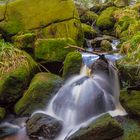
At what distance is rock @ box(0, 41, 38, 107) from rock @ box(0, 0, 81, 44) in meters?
1.48

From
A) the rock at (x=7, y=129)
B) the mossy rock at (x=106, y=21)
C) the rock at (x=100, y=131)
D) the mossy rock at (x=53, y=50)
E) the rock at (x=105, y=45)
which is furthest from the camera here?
the mossy rock at (x=106, y=21)

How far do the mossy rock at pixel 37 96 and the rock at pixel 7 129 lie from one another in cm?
40

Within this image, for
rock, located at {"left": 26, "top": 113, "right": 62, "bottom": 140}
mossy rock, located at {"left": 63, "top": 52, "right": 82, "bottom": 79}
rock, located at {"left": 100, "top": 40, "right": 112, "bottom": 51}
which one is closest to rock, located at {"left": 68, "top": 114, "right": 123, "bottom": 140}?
rock, located at {"left": 26, "top": 113, "right": 62, "bottom": 140}

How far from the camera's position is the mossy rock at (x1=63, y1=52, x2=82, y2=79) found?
299 inches

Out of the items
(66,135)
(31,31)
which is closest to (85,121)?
(66,135)

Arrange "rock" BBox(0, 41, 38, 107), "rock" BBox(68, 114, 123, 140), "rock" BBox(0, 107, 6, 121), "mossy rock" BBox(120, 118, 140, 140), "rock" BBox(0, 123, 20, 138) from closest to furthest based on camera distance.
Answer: "rock" BBox(68, 114, 123, 140) < "mossy rock" BBox(120, 118, 140, 140) < "rock" BBox(0, 123, 20, 138) < "rock" BBox(0, 107, 6, 121) < "rock" BBox(0, 41, 38, 107)

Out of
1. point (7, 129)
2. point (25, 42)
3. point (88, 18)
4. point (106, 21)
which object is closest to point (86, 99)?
point (7, 129)

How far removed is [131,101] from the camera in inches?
254

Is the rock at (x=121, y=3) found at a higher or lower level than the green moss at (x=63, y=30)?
lower

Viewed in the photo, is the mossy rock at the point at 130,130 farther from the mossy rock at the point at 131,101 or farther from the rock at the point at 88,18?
the rock at the point at 88,18

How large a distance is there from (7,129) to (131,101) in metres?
2.50

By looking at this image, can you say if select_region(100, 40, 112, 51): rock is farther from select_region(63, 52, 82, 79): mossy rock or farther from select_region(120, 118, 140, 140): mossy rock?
select_region(120, 118, 140, 140): mossy rock

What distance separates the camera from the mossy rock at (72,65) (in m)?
7.60

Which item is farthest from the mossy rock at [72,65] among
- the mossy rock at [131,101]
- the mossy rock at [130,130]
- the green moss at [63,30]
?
the green moss at [63,30]
